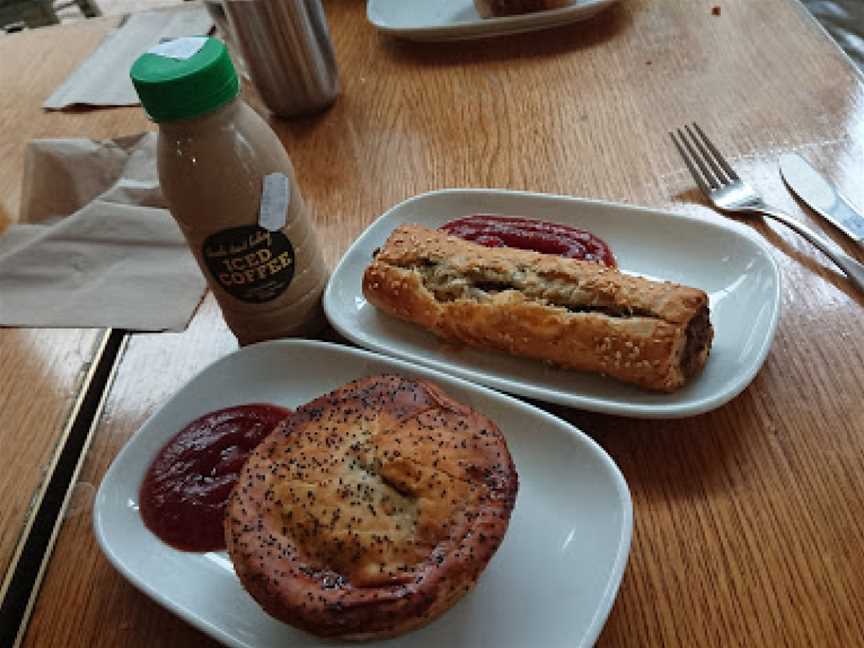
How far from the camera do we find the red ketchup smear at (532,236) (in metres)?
1.08

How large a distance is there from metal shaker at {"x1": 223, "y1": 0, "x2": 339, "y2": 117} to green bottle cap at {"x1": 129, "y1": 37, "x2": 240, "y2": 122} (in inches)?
25.4

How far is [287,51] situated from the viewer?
148 cm

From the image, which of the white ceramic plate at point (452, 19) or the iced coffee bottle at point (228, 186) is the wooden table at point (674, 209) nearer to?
the white ceramic plate at point (452, 19)

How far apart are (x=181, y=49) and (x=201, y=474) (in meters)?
0.48

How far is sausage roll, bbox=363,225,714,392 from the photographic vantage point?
0.85 metres

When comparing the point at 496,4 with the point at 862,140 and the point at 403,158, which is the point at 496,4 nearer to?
the point at 403,158

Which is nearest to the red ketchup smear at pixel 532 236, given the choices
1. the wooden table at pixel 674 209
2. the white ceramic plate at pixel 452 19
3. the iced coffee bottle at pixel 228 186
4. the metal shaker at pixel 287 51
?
the wooden table at pixel 674 209

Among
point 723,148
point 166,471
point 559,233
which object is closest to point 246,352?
point 166,471

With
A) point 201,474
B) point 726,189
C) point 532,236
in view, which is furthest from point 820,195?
point 201,474

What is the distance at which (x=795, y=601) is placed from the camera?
2.26ft

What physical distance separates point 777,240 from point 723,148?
26cm

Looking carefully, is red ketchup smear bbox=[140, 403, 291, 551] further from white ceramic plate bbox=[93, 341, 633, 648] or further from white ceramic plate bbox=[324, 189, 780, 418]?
white ceramic plate bbox=[324, 189, 780, 418]

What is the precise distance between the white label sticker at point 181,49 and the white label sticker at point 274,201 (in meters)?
0.16

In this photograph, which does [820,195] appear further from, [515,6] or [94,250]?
[94,250]
